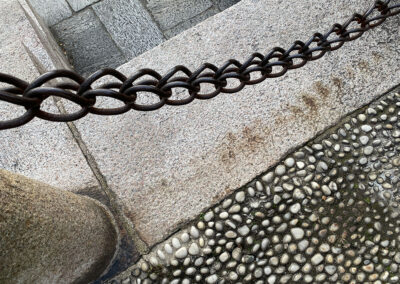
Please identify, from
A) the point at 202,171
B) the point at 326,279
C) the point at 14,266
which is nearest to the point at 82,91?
the point at 14,266

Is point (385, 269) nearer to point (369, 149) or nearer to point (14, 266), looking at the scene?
point (369, 149)

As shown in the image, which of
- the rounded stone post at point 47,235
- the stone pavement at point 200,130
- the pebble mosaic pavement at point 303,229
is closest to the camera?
the rounded stone post at point 47,235

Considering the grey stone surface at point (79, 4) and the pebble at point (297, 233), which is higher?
the grey stone surface at point (79, 4)

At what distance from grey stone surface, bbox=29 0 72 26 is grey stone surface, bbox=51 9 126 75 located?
5 centimetres

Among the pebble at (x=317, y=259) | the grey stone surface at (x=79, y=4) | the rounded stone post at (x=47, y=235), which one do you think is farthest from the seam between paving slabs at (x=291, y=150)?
the grey stone surface at (x=79, y=4)

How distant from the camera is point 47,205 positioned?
1.36 metres

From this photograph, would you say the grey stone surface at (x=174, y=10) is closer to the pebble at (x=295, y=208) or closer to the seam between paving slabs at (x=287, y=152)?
the seam between paving slabs at (x=287, y=152)

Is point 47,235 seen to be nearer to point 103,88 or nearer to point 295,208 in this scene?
point 103,88

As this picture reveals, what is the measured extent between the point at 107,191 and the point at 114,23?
1645 mm

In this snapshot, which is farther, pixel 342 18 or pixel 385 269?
pixel 342 18

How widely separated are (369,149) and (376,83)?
1.40ft

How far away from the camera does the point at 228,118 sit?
7.23 feet

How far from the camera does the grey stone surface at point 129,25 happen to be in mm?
3098

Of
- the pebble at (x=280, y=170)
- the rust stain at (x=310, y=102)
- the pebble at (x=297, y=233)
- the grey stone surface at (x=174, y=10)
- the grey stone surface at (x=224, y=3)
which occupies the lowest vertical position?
the pebble at (x=297, y=233)
